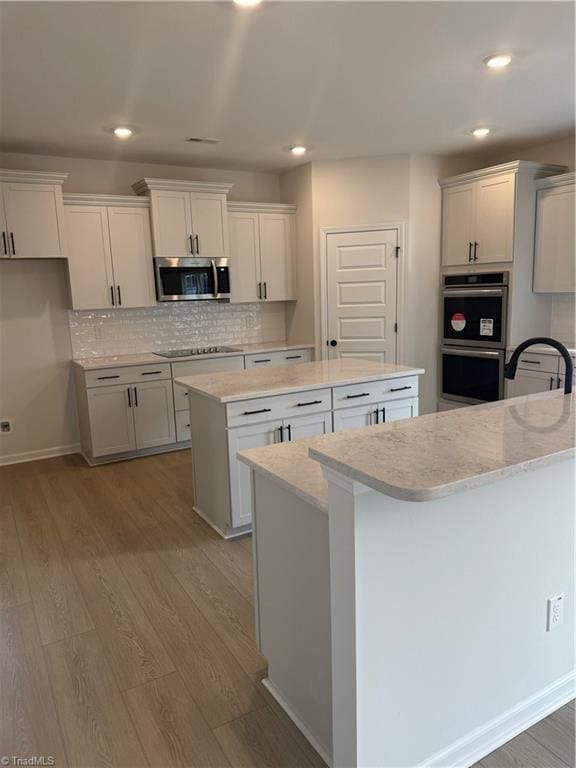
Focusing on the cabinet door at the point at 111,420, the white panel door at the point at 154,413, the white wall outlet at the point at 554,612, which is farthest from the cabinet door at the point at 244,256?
the white wall outlet at the point at 554,612

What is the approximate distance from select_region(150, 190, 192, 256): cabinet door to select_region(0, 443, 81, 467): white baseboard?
2.05 meters

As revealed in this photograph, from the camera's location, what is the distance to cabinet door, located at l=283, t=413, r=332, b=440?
3254 millimetres

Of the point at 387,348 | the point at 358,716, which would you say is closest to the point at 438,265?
the point at 387,348

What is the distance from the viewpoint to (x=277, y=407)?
3.16 m

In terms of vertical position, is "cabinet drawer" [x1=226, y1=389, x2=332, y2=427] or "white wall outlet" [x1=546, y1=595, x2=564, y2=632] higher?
"cabinet drawer" [x1=226, y1=389, x2=332, y2=427]

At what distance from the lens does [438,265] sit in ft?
17.7

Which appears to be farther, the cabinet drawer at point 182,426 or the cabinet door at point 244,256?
the cabinet door at point 244,256

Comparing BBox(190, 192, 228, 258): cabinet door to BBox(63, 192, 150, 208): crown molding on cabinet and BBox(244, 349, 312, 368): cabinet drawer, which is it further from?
BBox(244, 349, 312, 368): cabinet drawer

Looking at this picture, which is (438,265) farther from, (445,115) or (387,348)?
(445,115)

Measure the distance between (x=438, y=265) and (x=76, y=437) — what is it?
4.02 m

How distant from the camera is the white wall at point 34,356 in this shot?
4707mm

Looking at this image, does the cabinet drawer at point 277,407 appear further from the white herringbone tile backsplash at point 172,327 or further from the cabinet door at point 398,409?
the white herringbone tile backsplash at point 172,327

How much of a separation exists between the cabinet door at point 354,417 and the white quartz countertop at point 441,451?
1559 mm

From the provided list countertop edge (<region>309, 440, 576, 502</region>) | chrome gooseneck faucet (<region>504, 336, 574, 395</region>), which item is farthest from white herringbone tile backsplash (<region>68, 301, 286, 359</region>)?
countertop edge (<region>309, 440, 576, 502</region>)
